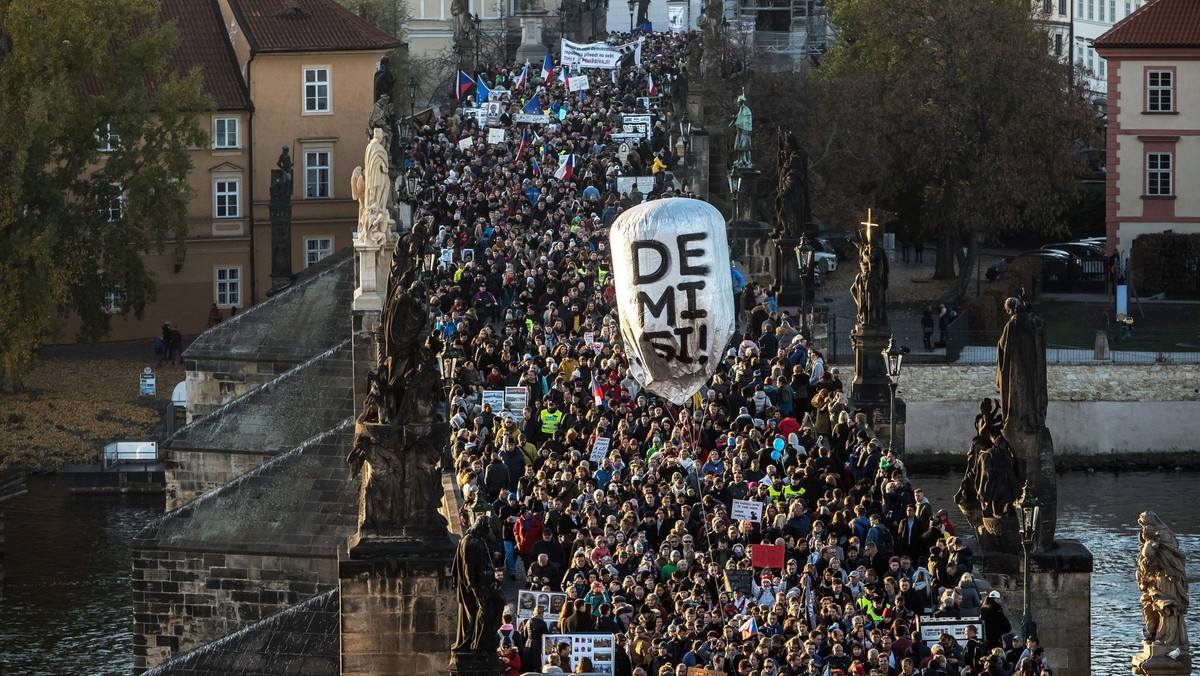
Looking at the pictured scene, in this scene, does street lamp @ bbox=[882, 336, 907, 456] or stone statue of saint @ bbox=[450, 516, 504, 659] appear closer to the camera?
stone statue of saint @ bbox=[450, 516, 504, 659]

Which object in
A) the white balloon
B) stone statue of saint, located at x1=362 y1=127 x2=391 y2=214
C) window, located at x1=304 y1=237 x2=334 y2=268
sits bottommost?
the white balloon

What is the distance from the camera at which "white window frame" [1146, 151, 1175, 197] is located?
78.1m

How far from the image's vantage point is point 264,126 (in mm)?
80250

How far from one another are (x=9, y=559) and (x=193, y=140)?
18.6 m

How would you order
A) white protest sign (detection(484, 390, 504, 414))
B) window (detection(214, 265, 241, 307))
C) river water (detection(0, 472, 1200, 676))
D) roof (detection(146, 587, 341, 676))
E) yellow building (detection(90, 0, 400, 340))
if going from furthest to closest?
1. yellow building (detection(90, 0, 400, 340))
2. window (detection(214, 265, 241, 307))
3. river water (detection(0, 472, 1200, 676))
4. white protest sign (detection(484, 390, 504, 414))
5. roof (detection(146, 587, 341, 676))

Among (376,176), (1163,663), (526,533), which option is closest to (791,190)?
(376,176)

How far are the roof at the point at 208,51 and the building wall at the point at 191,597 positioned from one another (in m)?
33.6

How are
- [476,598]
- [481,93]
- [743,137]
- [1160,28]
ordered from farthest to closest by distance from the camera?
1. [1160,28]
2. [481,93]
3. [743,137]
4. [476,598]

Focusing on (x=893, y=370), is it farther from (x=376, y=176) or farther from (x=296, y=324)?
(x=296, y=324)

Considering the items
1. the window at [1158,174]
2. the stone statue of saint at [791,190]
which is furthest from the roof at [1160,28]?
the stone statue of saint at [791,190]

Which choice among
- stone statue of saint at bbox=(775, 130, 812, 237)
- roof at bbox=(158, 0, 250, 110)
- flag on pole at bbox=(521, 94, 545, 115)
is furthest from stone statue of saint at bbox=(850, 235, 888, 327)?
roof at bbox=(158, 0, 250, 110)

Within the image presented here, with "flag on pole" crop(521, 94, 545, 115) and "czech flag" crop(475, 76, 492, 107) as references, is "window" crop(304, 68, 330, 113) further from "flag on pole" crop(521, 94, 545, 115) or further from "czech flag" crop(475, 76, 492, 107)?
"flag on pole" crop(521, 94, 545, 115)

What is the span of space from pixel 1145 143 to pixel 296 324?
28307 millimetres

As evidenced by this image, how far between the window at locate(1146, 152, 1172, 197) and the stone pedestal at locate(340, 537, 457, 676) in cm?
4974
